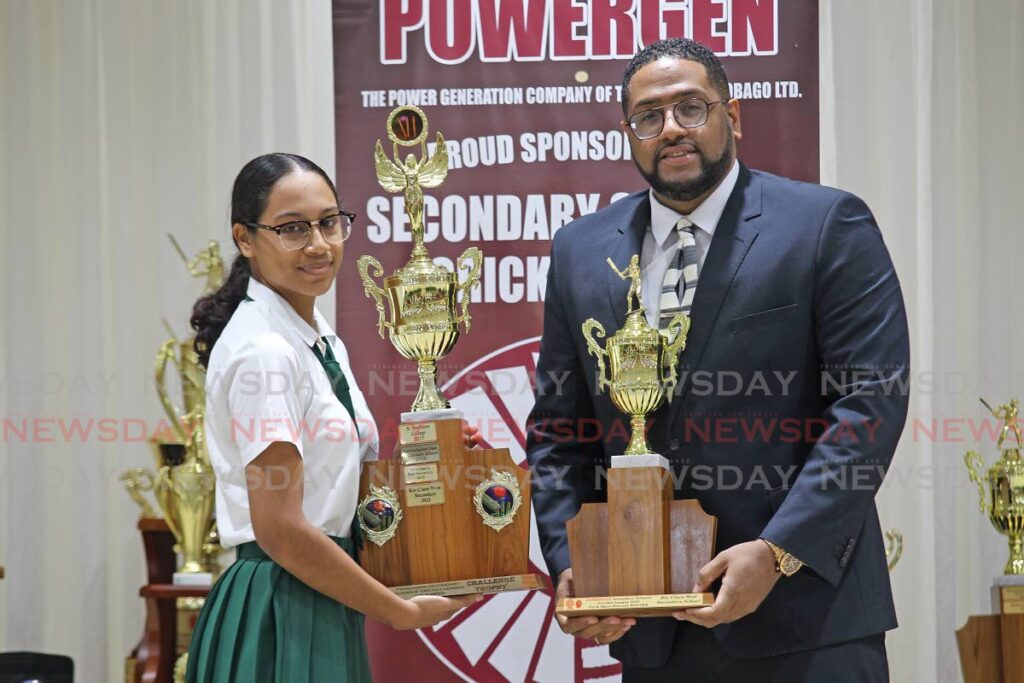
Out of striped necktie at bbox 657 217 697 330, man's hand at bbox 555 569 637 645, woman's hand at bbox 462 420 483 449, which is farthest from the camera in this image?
woman's hand at bbox 462 420 483 449

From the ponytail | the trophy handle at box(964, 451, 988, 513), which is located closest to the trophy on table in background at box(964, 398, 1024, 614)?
the trophy handle at box(964, 451, 988, 513)

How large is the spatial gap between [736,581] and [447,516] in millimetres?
622

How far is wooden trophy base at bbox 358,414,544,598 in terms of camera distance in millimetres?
2521

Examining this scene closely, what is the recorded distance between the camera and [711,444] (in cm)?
240

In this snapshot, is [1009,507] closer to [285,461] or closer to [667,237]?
Answer: [667,237]

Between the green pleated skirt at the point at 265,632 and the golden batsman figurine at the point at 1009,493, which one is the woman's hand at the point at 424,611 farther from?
the golden batsman figurine at the point at 1009,493

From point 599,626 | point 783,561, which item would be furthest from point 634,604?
point 783,561

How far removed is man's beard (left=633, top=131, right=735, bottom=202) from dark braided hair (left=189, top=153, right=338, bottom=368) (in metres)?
0.68

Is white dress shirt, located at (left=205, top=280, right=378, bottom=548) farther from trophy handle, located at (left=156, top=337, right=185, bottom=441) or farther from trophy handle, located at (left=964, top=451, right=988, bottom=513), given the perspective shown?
trophy handle, located at (left=964, top=451, right=988, bottom=513)

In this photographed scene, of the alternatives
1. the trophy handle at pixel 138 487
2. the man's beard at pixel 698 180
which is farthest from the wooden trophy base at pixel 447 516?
the trophy handle at pixel 138 487

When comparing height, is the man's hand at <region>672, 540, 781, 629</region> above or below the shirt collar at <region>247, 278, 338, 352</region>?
below

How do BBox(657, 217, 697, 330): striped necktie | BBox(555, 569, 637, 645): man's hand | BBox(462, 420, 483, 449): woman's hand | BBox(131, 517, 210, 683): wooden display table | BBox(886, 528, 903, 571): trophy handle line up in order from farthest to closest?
BBox(886, 528, 903, 571): trophy handle → BBox(131, 517, 210, 683): wooden display table → BBox(462, 420, 483, 449): woman's hand → BBox(657, 217, 697, 330): striped necktie → BBox(555, 569, 637, 645): man's hand

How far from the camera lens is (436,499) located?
2523mm

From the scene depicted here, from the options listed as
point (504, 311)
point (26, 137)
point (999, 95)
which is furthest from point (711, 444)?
point (26, 137)
